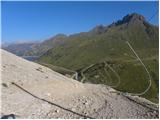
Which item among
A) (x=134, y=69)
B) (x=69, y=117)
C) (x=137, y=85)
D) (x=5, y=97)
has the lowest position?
Answer: (x=69, y=117)

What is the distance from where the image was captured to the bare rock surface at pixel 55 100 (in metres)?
16.8

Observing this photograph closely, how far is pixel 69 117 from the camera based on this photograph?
53.6 ft

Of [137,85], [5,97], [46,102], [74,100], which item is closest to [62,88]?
[74,100]

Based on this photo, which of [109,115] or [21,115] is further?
[109,115]

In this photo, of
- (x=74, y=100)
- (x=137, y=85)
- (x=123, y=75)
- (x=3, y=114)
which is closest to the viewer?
(x=3, y=114)

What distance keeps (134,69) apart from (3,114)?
172915mm

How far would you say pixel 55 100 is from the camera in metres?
19.3

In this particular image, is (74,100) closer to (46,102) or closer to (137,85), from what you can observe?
(46,102)

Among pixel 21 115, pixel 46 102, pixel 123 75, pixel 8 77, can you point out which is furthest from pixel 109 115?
pixel 123 75

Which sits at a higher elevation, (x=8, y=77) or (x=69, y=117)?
(x=8, y=77)

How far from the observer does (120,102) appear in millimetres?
21109

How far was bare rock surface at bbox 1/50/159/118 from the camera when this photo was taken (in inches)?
660

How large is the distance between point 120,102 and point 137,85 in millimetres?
142601

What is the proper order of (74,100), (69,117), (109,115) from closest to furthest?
(69,117)
(109,115)
(74,100)
